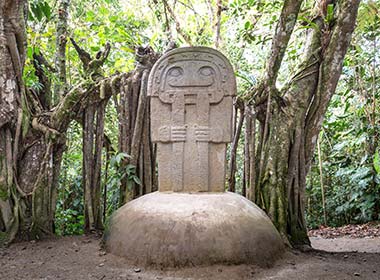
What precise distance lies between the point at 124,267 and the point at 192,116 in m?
1.94

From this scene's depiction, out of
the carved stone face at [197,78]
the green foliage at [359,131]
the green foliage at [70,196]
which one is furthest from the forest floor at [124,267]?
the green foliage at [359,131]

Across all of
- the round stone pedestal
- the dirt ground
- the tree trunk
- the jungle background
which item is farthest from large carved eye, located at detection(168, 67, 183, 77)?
the dirt ground

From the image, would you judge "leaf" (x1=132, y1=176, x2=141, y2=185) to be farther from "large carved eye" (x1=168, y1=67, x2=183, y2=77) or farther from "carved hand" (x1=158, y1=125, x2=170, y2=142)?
"large carved eye" (x1=168, y1=67, x2=183, y2=77)

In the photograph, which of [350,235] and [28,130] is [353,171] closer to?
[350,235]

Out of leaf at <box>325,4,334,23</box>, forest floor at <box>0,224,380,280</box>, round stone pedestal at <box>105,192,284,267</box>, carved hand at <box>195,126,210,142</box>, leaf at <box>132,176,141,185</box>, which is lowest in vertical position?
forest floor at <box>0,224,380,280</box>

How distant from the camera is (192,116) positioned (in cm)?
468

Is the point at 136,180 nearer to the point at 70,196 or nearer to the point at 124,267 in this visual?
the point at 124,267

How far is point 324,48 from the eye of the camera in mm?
5328

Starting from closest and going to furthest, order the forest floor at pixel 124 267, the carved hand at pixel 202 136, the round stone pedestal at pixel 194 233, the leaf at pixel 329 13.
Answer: the forest floor at pixel 124 267
the round stone pedestal at pixel 194 233
the carved hand at pixel 202 136
the leaf at pixel 329 13

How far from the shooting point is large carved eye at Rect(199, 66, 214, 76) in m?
4.67

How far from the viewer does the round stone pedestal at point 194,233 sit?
3.67 metres

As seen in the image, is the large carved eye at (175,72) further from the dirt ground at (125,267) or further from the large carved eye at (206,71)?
the dirt ground at (125,267)

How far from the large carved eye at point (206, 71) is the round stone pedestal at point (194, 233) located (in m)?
1.52

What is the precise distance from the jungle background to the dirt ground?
593 millimetres
